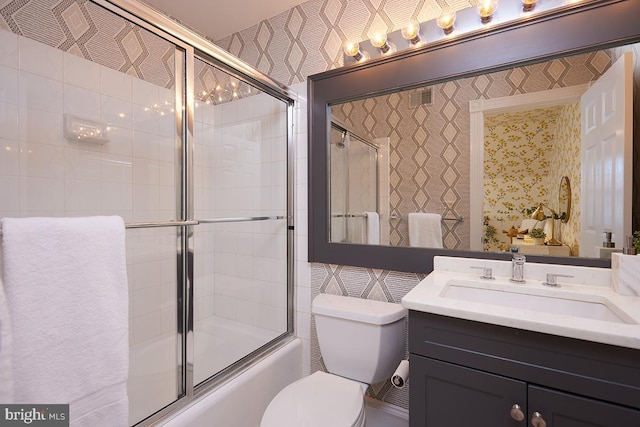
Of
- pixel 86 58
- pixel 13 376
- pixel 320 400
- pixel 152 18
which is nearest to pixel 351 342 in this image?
→ pixel 320 400

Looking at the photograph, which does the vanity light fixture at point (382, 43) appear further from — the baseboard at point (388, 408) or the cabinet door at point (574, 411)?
the baseboard at point (388, 408)

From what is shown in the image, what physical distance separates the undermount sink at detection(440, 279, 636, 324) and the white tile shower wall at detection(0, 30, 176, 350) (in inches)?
51.8

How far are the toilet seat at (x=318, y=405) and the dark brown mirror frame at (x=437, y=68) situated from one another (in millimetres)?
599

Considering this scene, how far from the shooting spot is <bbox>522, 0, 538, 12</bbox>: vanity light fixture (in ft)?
4.19

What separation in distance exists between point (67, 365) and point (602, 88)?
80.0 inches

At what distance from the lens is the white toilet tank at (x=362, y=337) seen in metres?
1.38

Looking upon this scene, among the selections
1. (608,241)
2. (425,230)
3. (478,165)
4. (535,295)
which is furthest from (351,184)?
(608,241)

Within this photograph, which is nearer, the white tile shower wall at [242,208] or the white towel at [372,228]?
the white towel at [372,228]

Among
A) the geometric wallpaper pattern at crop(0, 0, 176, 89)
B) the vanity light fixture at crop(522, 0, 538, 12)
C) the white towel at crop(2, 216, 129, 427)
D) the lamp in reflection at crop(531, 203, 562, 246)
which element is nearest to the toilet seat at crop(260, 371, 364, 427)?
the white towel at crop(2, 216, 129, 427)

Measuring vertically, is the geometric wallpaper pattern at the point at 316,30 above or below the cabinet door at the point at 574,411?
above

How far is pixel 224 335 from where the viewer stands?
6.65ft

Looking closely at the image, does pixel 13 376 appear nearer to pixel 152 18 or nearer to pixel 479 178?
pixel 152 18

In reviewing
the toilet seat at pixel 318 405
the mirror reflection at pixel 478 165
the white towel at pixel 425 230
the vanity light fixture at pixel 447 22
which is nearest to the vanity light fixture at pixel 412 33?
the vanity light fixture at pixel 447 22

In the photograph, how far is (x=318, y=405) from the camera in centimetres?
→ 122
